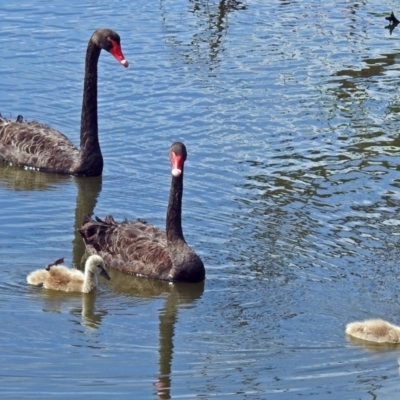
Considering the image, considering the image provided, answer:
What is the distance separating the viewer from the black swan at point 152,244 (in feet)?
34.4

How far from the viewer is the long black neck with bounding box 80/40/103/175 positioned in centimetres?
1299

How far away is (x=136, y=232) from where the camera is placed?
35.9 feet

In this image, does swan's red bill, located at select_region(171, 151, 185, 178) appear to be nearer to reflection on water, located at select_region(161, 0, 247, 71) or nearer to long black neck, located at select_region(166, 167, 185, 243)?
long black neck, located at select_region(166, 167, 185, 243)

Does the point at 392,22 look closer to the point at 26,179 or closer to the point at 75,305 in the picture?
the point at 26,179

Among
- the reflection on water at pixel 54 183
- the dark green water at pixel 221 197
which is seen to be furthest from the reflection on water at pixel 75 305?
the reflection on water at pixel 54 183

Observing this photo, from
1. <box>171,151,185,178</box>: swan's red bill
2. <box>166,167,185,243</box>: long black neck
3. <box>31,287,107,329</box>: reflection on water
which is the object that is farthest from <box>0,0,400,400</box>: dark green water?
<box>171,151,185,178</box>: swan's red bill

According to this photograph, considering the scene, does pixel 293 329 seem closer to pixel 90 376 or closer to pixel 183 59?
pixel 90 376

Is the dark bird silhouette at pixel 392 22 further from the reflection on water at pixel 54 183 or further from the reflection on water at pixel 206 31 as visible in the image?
the reflection on water at pixel 54 183

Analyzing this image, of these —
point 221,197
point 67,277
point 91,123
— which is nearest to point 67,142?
point 91,123

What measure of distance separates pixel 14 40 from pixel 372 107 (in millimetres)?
4666

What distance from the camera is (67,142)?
1356 centimetres


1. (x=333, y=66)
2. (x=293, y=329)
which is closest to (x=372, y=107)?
(x=333, y=66)

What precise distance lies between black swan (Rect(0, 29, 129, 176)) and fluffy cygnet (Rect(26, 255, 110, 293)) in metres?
2.91

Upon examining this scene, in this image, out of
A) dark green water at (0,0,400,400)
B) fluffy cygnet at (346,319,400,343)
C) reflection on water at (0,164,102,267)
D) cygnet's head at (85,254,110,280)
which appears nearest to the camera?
dark green water at (0,0,400,400)
